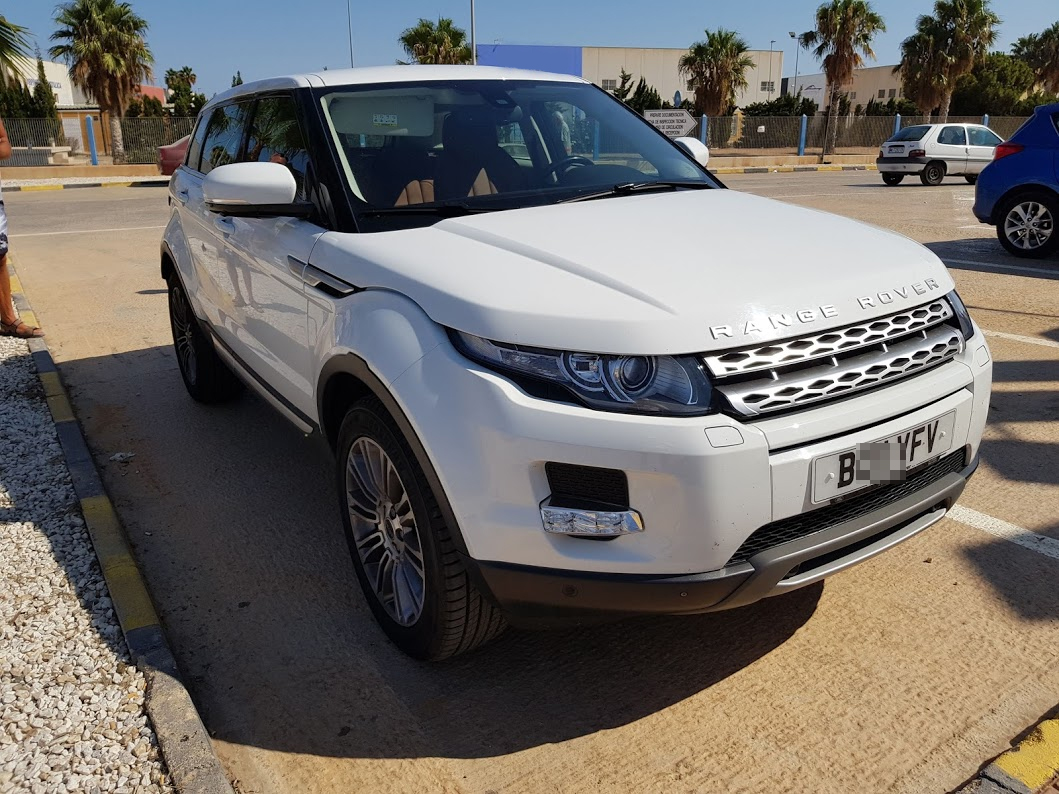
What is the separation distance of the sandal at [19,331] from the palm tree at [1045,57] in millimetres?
60285

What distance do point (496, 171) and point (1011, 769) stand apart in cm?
252

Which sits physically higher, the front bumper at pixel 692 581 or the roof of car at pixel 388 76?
the roof of car at pixel 388 76

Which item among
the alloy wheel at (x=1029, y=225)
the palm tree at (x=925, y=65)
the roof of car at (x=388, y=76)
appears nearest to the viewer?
the roof of car at (x=388, y=76)

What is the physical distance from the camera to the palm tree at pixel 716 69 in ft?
135

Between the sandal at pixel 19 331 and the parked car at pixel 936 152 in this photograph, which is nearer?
the sandal at pixel 19 331

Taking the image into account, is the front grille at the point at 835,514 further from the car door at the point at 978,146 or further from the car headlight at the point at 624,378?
the car door at the point at 978,146

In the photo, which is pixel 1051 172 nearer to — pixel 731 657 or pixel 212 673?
pixel 731 657

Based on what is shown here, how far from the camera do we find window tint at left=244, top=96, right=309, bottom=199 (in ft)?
11.0

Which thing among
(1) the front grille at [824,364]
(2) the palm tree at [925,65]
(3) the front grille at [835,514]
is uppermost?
(2) the palm tree at [925,65]

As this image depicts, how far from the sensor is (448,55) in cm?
4262

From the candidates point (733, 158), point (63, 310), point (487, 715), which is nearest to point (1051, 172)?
point (487, 715)

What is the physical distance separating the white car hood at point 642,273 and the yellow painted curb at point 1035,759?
121cm

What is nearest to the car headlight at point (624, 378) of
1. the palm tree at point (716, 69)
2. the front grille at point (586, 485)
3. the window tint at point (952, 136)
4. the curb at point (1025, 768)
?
the front grille at point (586, 485)

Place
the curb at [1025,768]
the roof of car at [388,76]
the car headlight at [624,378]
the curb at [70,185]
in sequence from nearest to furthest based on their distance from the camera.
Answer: the car headlight at [624,378]
the curb at [1025,768]
the roof of car at [388,76]
the curb at [70,185]
